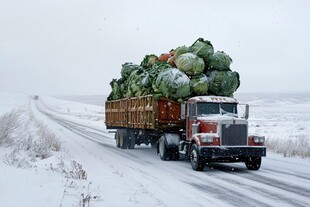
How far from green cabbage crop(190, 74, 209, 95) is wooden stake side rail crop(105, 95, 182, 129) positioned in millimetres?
847

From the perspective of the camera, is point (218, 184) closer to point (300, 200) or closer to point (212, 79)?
point (300, 200)

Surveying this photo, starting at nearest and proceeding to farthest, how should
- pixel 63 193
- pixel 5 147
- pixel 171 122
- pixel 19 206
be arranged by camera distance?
pixel 19 206 < pixel 63 193 < pixel 5 147 < pixel 171 122

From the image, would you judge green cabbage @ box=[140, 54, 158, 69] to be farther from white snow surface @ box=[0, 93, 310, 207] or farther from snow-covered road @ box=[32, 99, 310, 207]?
white snow surface @ box=[0, 93, 310, 207]

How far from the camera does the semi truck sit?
1192cm

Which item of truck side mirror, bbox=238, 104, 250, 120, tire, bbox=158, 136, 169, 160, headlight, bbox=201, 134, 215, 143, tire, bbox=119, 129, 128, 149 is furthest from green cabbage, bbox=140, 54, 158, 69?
headlight, bbox=201, 134, 215, 143

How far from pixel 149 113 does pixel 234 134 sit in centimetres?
394

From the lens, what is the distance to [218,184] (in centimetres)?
996

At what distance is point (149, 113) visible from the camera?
15016mm

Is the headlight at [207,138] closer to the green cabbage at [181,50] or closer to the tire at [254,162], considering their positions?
the tire at [254,162]

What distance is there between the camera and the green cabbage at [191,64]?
14266mm

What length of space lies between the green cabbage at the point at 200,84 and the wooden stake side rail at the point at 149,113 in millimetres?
847

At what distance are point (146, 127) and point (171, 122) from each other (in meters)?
1.28

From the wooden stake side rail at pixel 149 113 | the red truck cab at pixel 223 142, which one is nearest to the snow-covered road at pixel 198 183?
the red truck cab at pixel 223 142

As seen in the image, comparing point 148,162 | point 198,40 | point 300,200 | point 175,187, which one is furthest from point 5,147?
point 300,200
